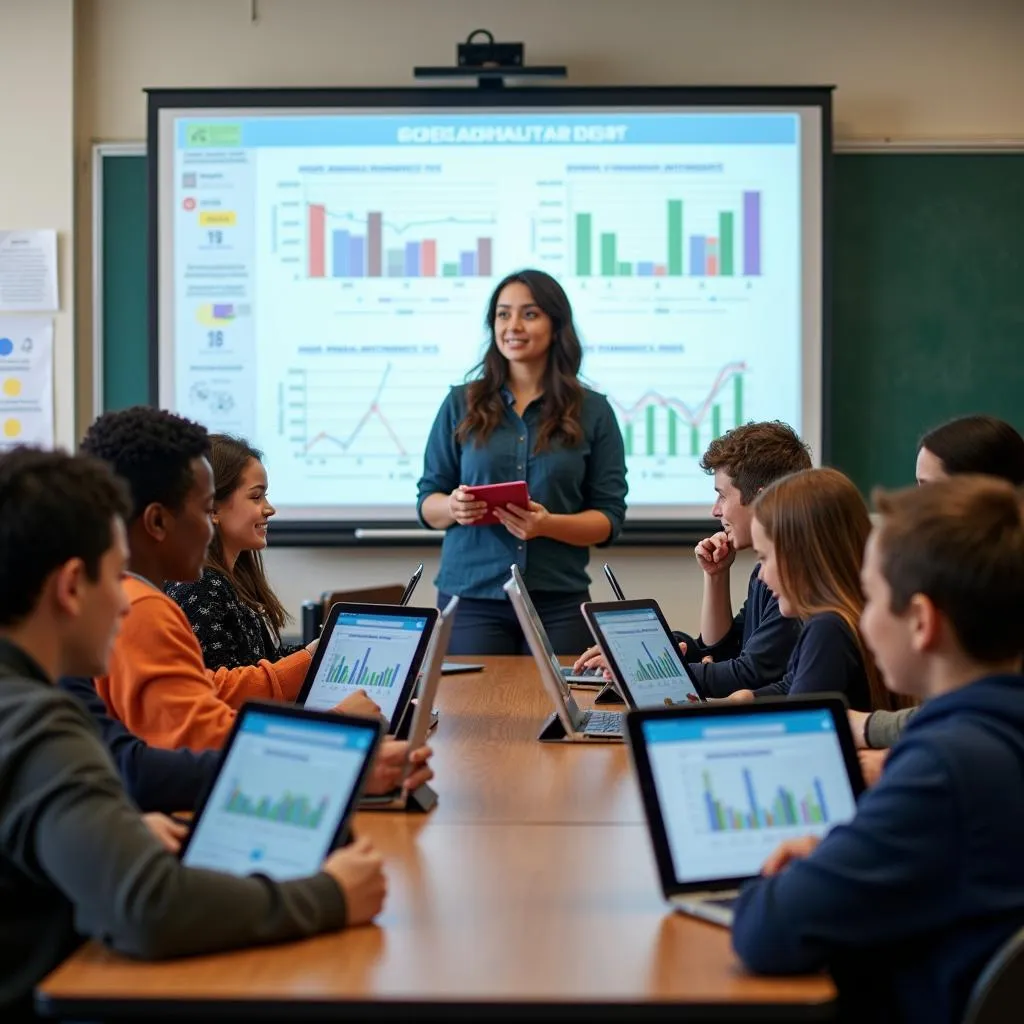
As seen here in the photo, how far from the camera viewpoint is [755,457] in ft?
9.67

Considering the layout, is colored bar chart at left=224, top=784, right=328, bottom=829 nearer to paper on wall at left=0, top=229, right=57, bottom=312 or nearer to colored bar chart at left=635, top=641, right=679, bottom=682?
colored bar chart at left=635, top=641, right=679, bottom=682

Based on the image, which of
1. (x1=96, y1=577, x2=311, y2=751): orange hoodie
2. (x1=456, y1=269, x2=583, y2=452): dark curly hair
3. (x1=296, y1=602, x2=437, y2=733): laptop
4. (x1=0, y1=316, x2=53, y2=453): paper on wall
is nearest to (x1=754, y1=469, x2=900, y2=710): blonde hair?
(x1=296, y1=602, x2=437, y2=733): laptop

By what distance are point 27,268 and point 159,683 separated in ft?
11.1

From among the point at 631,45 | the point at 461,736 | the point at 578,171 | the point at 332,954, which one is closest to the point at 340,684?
the point at 461,736

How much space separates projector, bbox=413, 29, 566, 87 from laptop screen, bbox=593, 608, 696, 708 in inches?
106

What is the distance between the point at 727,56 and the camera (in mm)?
4844

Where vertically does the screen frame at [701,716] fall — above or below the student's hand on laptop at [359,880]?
above

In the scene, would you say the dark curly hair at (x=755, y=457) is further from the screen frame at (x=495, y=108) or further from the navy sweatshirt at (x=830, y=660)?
the screen frame at (x=495, y=108)

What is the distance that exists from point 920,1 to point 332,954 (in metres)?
4.47

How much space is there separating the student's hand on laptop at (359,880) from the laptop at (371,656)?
762mm

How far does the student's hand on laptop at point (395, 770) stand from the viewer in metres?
1.81

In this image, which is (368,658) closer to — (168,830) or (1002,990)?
(168,830)

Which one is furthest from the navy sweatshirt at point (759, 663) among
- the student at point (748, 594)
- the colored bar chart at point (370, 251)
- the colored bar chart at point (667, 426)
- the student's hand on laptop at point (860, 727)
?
the colored bar chart at point (370, 251)

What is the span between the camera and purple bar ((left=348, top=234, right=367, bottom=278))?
4852mm
